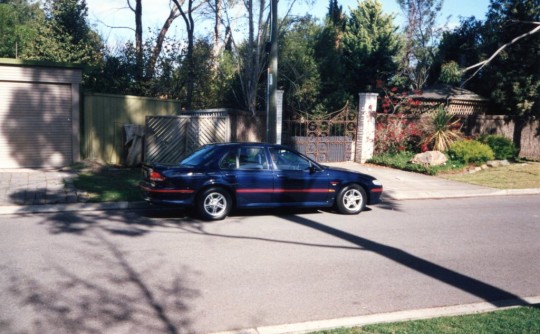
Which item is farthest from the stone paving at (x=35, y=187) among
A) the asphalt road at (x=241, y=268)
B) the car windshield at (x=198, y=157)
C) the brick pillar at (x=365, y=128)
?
the brick pillar at (x=365, y=128)

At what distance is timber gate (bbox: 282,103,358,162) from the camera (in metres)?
18.6

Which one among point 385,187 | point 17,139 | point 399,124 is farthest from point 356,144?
point 17,139

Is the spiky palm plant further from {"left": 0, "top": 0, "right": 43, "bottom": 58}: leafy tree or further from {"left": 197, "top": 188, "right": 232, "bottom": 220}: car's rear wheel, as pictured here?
{"left": 0, "top": 0, "right": 43, "bottom": 58}: leafy tree

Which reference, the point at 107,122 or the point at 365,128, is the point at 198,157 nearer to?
the point at 107,122

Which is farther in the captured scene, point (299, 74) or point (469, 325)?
point (299, 74)

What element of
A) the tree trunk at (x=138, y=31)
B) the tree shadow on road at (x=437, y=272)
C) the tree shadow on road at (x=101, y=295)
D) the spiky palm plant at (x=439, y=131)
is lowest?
the tree shadow on road at (x=101, y=295)

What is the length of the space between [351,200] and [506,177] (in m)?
8.83

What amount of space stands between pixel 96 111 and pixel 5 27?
2498 centimetres

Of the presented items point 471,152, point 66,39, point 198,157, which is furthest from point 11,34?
point 198,157

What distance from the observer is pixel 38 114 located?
15.2m

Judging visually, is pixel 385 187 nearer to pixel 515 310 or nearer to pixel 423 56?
pixel 515 310

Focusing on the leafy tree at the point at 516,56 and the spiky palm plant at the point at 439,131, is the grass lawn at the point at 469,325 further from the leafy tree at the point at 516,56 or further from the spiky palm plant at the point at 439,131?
the leafy tree at the point at 516,56

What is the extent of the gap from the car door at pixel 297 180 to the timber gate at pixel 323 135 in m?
7.79

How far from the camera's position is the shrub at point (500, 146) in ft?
66.6
